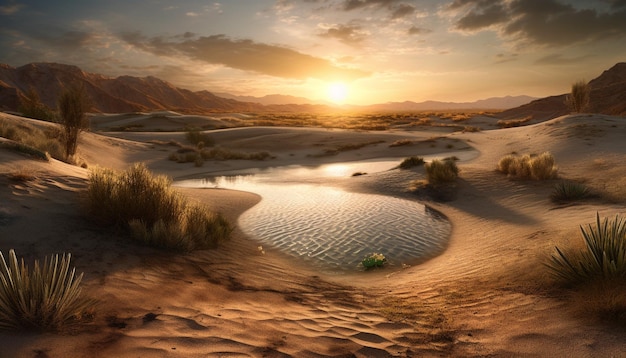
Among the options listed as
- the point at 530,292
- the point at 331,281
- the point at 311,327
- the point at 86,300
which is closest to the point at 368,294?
the point at 331,281

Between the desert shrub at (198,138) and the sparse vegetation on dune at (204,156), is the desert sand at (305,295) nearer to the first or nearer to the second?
the sparse vegetation on dune at (204,156)

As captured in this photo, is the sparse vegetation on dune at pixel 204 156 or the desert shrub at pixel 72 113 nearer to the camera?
the desert shrub at pixel 72 113

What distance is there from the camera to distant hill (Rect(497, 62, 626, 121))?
5424cm

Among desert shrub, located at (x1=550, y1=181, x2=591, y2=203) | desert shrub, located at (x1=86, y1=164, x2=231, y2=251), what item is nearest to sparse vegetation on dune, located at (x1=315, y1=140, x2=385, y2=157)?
desert shrub, located at (x1=550, y1=181, x2=591, y2=203)

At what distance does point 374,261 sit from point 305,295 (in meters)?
1.94

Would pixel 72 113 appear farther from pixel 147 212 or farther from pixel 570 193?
pixel 570 193

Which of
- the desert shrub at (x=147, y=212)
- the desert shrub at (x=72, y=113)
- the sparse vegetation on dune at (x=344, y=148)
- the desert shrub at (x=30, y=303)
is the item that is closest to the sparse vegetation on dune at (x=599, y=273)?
the desert shrub at (x=30, y=303)

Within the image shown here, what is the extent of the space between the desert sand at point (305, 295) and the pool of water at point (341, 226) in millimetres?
441

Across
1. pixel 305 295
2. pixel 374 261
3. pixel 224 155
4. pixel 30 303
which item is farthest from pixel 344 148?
pixel 30 303

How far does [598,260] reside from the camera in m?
3.69

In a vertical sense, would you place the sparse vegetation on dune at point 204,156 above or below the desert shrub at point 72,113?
below

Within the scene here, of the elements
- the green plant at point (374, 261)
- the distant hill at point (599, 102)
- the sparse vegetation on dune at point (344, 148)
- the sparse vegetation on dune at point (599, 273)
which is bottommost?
the green plant at point (374, 261)

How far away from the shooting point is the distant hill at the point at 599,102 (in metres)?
54.2

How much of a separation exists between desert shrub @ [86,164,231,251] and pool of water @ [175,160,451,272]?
167 cm
